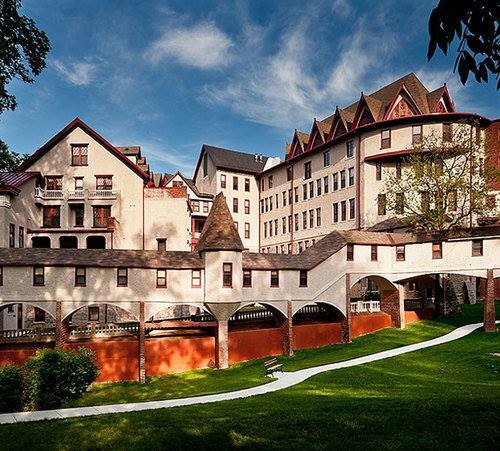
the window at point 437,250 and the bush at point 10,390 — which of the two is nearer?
the bush at point 10,390

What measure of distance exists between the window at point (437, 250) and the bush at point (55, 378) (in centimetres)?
2659

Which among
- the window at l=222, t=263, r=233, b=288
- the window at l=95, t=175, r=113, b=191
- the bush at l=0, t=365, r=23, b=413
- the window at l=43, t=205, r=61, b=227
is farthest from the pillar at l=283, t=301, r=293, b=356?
the window at l=43, t=205, r=61, b=227

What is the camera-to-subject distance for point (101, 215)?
4309 cm

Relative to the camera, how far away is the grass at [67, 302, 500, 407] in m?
23.8

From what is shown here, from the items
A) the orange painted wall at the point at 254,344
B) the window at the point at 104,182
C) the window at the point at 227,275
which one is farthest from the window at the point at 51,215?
the orange painted wall at the point at 254,344

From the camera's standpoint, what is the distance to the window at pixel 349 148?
1850 inches

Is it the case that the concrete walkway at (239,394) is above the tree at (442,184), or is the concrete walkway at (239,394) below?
below

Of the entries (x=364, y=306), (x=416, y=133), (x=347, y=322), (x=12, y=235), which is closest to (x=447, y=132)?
(x=416, y=133)

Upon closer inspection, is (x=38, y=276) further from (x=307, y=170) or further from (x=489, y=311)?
(x=307, y=170)

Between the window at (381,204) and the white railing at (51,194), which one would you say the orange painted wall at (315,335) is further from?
the white railing at (51,194)

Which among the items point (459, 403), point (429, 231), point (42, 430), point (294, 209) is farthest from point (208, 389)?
point (294, 209)

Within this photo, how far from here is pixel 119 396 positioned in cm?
2477

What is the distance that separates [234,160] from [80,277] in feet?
137

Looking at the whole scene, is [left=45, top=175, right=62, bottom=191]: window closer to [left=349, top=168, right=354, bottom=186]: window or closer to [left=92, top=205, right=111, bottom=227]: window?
[left=92, top=205, right=111, bottom=227]: window
